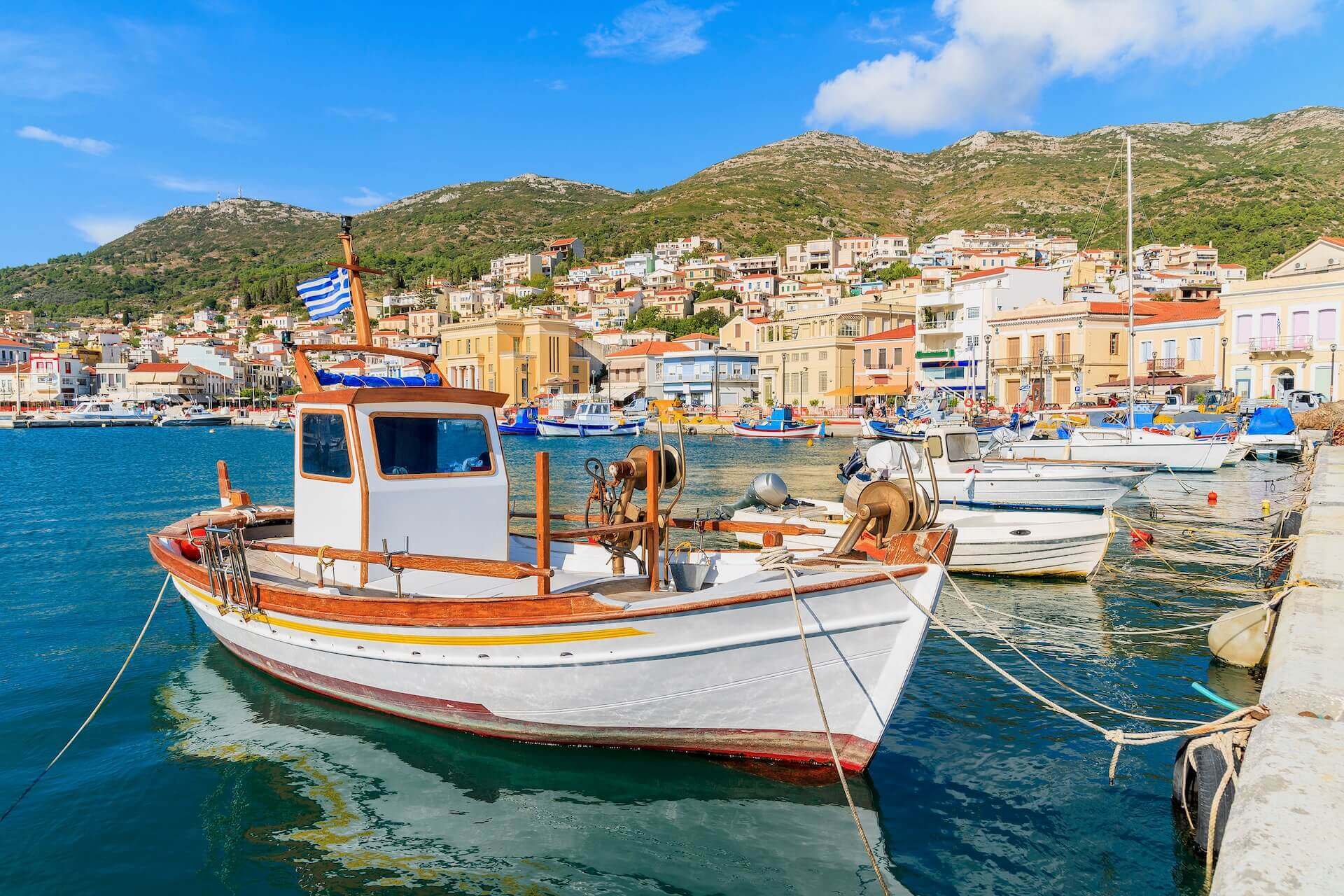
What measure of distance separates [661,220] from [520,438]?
106 metres

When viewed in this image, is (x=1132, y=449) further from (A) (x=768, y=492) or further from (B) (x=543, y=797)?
(B) (x=543, y=797)

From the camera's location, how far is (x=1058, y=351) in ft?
180

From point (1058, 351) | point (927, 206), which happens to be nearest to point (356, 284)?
point (1058, 351)

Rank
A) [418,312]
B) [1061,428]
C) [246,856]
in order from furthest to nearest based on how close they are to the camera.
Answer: [418,312] < [1061,428] < [246,856]

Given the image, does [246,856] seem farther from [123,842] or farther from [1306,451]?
[1306,451]

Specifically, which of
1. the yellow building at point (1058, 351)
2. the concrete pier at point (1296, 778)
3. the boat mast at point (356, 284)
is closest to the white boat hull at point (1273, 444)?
the yellow building at point (1058, 351)

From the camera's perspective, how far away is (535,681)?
23.0 feet

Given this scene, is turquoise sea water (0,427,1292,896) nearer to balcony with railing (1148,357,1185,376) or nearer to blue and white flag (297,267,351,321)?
blue and white flag (297,267,351,321)

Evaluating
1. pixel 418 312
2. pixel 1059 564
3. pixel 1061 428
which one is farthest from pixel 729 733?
pixel 418 312

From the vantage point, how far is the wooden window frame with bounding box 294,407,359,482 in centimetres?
841

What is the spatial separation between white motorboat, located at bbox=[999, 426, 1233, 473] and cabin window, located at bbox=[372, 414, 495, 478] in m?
20.3

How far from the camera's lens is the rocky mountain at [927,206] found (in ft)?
334

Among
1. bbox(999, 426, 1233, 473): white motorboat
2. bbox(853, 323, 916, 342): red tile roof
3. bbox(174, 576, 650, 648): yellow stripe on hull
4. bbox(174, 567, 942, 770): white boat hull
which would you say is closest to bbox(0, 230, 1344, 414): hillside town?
bbox(853, 323, 916, 342): red tile roof

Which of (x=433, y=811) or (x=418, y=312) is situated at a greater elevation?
(x=418, y=312)
